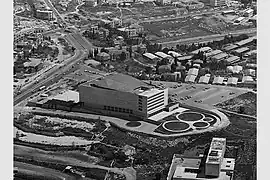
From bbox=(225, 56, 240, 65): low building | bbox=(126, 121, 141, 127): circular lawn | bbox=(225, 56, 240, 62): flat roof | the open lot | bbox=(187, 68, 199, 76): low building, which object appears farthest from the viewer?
bbox=(225, 56, 240, 62): flat roof

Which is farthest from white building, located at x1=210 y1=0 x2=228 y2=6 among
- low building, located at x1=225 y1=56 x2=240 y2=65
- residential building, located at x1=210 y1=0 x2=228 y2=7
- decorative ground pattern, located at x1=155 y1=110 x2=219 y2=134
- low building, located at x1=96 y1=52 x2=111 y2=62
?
decorative ground pattern, located at x1=155 y1=110 x2=219 y2=134

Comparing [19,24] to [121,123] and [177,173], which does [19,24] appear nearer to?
[121,123]

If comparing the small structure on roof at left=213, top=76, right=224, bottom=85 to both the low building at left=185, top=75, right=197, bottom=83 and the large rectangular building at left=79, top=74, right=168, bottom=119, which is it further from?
the large rectangular building at left=79, top=74, right=168, bottom=119

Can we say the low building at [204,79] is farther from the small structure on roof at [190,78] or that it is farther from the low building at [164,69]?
the low building at [164,69]

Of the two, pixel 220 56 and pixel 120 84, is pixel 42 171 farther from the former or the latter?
pixel 220 56

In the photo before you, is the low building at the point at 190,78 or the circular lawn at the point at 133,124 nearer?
the circular lawn at the point at 133,124

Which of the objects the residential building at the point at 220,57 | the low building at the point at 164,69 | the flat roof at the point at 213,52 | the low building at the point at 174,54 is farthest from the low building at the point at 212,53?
the low building at the point at 164,69
